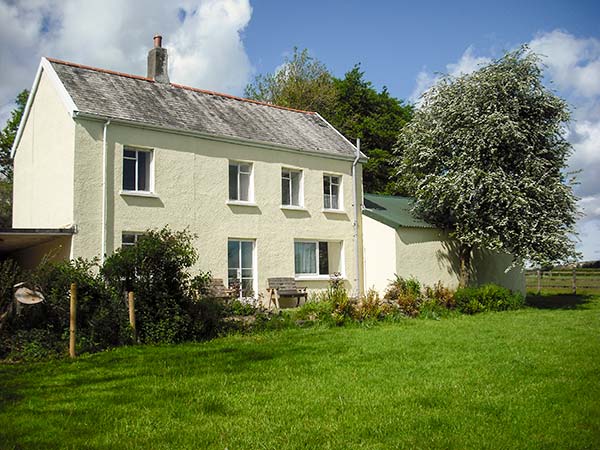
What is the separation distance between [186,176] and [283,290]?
537 cm

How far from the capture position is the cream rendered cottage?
62.4 feet

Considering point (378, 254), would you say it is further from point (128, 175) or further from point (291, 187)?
point (128, 175)

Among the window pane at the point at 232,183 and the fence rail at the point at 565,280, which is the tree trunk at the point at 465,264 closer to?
the fence rail at the point at 565,280

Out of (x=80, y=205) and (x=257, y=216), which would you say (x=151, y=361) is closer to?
(x=80, y=205)

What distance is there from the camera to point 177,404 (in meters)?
8.06

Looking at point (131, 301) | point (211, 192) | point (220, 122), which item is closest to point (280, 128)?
point (220, 122)

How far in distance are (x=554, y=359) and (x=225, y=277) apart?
12.6m

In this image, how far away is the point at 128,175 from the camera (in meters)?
19.9

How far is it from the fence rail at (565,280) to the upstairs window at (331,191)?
13826mm

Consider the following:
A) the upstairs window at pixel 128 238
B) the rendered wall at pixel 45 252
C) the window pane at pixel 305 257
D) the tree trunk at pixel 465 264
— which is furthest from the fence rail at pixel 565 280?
the rendered wall at pixel 45 252

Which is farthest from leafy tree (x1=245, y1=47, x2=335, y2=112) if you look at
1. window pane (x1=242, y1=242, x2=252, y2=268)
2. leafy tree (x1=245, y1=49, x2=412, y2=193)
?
window pane (x1=242, y1=242, x2=252, y2=268)

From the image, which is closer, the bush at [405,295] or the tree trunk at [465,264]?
the bush at [405,295]

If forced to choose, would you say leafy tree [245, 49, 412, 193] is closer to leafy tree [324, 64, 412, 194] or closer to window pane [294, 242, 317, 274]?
leafy tree [324, 64, 412, 194]

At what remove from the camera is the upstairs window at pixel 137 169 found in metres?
19.8
